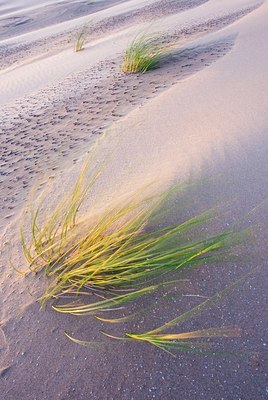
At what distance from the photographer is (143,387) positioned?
118 centimetres

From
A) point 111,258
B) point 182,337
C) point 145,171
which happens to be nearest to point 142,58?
point 145,171

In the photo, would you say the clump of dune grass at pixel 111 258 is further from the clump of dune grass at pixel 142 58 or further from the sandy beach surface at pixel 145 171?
the clump of dune grass at pixel 142 58

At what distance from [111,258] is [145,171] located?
90 centimetres

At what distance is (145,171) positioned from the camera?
2.21 m

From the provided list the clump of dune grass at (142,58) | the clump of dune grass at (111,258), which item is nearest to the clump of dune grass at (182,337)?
the clump of dune grass at (111,258)

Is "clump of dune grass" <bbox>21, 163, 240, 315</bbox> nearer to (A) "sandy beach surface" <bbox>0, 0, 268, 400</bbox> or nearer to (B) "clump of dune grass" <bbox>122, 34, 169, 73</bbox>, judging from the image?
(A) "sandy beach surface" <bbox>0, 0, 268, 400</bbox>

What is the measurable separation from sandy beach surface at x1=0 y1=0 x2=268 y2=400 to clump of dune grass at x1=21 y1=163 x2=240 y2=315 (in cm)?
8

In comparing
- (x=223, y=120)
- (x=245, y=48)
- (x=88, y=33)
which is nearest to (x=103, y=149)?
(x=223, y=120)

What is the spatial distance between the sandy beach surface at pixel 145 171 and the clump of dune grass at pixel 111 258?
0.26 ft

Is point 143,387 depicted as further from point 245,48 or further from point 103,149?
point 245,48

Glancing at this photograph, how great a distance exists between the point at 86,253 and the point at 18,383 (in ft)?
1.73

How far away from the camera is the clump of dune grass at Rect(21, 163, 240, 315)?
138 cm

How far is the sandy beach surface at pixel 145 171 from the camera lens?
1219 mm

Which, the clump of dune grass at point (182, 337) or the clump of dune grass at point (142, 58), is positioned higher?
the clump of dune grass at point (142, 58)
